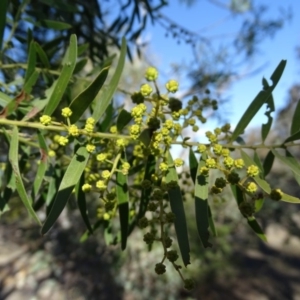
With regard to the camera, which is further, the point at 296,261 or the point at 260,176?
the point at 296,261

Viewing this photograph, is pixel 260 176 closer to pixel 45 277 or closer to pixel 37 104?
pixel 37 104

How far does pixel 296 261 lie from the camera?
6.74 meters

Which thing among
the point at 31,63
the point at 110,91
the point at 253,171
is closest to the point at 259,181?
the point at 253,171

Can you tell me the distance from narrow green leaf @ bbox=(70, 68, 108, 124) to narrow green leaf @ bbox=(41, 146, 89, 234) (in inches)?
2.0

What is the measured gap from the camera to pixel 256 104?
61 cm

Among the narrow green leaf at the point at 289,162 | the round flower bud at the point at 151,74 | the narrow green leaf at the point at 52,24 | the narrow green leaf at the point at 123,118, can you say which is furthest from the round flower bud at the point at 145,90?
the narrow green leaf at the point at 52,24

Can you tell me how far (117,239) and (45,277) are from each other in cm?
410

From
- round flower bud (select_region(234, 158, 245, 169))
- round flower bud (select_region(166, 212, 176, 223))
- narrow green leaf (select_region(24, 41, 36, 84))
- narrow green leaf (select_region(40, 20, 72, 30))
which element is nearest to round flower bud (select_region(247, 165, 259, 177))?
round flower bud (select_region(234, 158, 245, 169))

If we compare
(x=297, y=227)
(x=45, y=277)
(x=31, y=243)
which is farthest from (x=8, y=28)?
(x=297, y=227)

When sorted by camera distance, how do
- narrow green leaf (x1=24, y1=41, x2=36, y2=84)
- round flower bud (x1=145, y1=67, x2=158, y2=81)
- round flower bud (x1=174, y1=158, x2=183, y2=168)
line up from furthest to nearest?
narrow green leaf (x1=24, y1=41, x2=36, y2=84), round flower bud (x1=174, y1=158, x2=183, y2=168), round flower bud (x1=145, y1=67, x2=158, y2=81)

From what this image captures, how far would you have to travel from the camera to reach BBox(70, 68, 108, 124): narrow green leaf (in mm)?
498

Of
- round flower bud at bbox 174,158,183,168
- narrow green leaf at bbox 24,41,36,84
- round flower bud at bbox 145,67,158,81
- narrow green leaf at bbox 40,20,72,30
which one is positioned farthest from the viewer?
narrow green leaf at bbox 40,20,72,30

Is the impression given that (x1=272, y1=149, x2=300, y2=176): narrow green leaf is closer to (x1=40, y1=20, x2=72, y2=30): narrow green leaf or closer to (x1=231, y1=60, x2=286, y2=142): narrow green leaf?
(x1=231, y1=60, x2=286, y2=142): narrow green leaf

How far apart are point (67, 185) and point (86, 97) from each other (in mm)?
120
